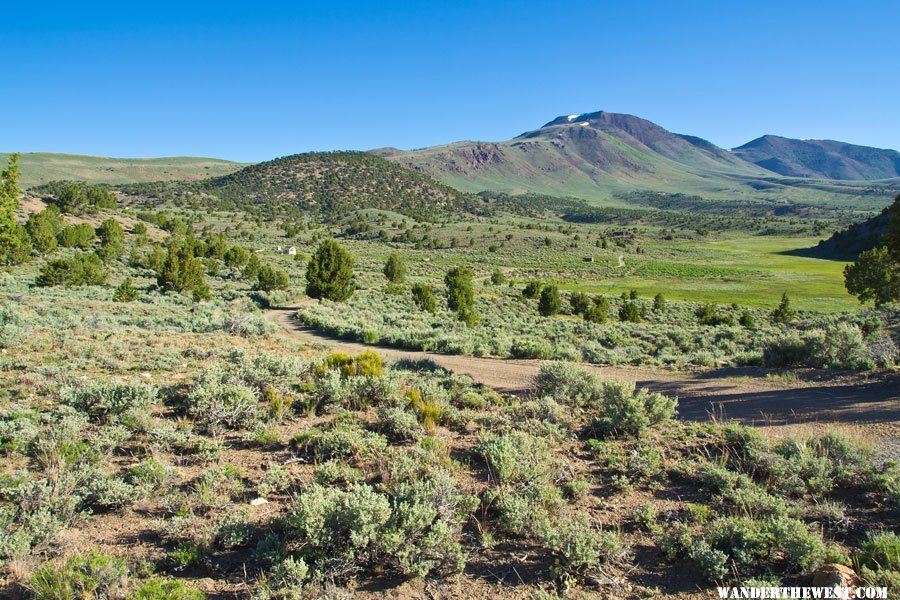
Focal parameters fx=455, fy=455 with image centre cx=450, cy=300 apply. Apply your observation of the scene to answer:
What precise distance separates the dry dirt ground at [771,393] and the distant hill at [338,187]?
10018cm

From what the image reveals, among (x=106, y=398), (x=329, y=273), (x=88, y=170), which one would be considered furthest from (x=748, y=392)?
(x=88, y=170)

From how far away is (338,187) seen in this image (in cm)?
12469

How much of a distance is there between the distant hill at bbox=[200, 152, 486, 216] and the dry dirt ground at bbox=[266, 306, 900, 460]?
100m

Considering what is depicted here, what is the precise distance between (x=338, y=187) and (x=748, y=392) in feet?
406

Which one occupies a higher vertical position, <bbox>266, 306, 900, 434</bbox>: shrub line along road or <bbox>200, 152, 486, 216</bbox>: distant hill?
<bbox>200, 152, 486, 216</bbox>: distant hill

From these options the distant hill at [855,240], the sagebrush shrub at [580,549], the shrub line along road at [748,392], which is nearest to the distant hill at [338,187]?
the distant hill at [855,240]

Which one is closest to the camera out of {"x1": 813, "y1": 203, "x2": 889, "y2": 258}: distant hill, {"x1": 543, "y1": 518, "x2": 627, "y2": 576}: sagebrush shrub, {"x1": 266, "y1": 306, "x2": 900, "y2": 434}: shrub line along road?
{"x1": 543, "y1": 518, "x2": 627, "y2": 576}: sagebrush shrub

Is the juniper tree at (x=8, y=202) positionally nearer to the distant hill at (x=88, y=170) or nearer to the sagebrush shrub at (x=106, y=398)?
the sagebrush shrub at (x=106, y=398)

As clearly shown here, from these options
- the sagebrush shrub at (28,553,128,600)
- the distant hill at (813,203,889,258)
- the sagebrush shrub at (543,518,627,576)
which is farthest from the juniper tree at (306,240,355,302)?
the distant hill at (813,203,889,258)

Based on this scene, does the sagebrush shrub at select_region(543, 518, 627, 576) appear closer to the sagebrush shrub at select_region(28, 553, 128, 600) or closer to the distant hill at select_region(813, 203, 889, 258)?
the sagebrush shrub at select_region(28, 553, 128, 600)

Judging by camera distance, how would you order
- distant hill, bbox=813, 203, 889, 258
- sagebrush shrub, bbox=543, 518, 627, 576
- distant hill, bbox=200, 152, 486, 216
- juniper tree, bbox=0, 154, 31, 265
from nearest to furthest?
1. sagebrush shrub, bbox=543, 518, 627, 576
2. juniper tree, bbox=0, 154, 31, 265
3. distant hill, bbox=813, 203, 889, 258
4. distant hill, bbox=200, 152, 486, 216

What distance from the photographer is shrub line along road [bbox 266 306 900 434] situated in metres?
9.20

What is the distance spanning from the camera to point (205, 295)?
28.3 metres

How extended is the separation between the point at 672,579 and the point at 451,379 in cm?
723
